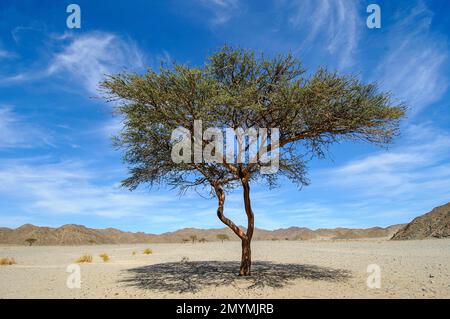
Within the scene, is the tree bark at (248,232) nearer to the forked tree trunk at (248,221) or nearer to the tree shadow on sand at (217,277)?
the forked tree trunk at (248,221)

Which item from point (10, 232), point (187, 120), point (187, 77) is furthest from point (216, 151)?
point (10, 232)

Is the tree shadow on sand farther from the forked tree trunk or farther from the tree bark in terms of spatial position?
the forked tree trunk

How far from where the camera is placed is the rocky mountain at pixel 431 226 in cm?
4266

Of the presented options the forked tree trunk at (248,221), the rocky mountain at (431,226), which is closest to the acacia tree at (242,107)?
the forked tree trunk at (248,221)

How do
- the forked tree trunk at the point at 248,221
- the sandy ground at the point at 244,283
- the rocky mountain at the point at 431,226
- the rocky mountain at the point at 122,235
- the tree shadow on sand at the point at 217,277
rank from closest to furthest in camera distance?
the sandy ground at the point at 244,283
the tree shadow on sand at the point at 217,277
the forked tree trunk at the point at 248,221
the rocky mountain at the point at 431,226
the rocky mountain at the point at 122,235

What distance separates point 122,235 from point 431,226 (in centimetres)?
7227

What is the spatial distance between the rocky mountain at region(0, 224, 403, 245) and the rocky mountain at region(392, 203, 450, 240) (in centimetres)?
3195

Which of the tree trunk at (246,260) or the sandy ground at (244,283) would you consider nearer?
the sandy ground at (244,283)

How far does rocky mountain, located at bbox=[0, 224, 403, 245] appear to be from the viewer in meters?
75.2

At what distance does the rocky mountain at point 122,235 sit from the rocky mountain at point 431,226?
105ft

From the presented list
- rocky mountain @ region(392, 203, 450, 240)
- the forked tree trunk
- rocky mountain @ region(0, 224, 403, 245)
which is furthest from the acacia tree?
rocky mountain @ region(0, 224, 403, 245)
